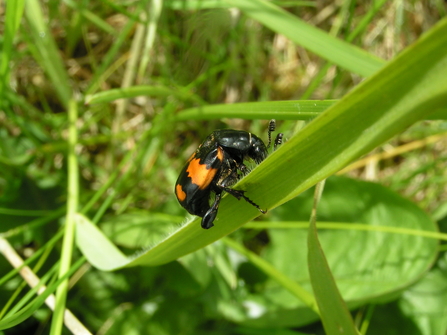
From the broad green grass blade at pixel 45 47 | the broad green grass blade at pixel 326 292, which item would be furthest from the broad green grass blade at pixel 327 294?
the broad green grass blade at pixel 45 47

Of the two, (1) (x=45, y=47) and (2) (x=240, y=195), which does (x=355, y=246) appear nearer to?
(2) (x=240, y=195)

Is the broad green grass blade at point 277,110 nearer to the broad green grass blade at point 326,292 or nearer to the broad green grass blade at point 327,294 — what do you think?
the broad green grass blade at point 326,292

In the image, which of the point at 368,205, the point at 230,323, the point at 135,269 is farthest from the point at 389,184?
the point at 135,269

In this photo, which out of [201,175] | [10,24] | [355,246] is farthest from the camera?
[355,246]

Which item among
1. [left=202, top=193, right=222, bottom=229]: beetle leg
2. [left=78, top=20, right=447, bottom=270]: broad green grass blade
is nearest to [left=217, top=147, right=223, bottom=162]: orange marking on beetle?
[left=202, top=193, right=222, bottom=229]: beetle leg

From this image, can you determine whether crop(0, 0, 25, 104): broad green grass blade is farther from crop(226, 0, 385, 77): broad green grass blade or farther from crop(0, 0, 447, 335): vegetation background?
crop(226, 0, 385, 77): broad green grass blade

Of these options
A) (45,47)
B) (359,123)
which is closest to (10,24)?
(45,47)
